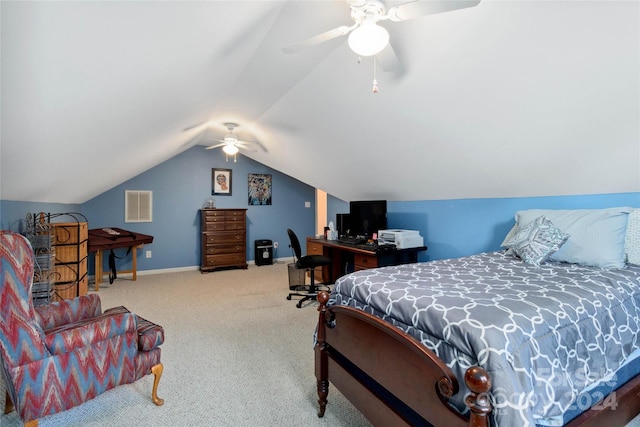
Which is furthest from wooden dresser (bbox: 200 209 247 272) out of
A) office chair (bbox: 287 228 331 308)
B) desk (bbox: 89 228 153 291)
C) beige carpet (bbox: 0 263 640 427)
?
office chair (bbox: 287 228 331 308)

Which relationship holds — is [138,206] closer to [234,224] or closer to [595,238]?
[234,224]

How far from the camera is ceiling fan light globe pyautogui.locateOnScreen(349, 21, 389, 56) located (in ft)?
4.93

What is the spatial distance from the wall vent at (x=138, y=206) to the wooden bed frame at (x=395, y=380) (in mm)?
4976

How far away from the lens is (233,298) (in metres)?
4.15

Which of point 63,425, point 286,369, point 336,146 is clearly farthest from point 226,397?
point 336,146

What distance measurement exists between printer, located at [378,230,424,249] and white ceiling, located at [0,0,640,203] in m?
0.63

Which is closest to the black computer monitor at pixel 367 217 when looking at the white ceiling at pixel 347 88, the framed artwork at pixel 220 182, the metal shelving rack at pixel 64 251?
the white ceiling at pixel 347 88

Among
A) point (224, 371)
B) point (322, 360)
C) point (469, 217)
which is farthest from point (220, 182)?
point (322, 360)

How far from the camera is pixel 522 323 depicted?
1.15m

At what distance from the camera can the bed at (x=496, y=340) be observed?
1.06 metres

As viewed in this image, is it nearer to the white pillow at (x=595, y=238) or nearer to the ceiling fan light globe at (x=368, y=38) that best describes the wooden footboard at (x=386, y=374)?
the ceiling fan light globe at (x=368, y=38)

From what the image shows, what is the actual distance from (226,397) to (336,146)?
2908 mm

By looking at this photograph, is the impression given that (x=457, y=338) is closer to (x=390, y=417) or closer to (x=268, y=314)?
(x=390, y=417)

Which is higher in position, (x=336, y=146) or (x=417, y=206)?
(x=336, y=146)
